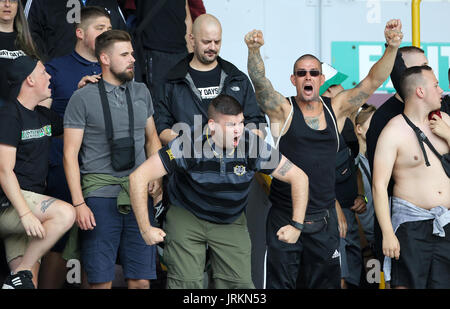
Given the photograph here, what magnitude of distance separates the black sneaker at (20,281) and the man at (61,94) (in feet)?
2.30

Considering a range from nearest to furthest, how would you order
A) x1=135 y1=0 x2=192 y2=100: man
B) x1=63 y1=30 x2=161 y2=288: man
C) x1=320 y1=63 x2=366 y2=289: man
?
x1=63 y1=30 x2=161 y2=288: man < x1=320 y1=63 x2=366 y2=289: man < x1=135 y1=0 x2=192 y2=100: man

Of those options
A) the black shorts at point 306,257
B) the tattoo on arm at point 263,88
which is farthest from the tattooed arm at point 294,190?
the tattoo on arm at point 263,88

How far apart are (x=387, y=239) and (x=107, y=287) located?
6.44 feet

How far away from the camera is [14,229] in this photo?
468 cm

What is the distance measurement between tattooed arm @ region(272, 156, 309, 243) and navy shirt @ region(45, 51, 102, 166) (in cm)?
164

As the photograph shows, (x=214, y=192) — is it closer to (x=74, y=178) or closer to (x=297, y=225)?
(x=297, y=225)

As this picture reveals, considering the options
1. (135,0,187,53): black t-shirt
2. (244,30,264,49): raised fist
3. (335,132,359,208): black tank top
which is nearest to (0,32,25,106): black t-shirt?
(135,0,187,53): black t-shirt

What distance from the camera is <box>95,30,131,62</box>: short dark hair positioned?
5000mm

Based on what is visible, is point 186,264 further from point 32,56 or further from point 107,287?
point 32,56

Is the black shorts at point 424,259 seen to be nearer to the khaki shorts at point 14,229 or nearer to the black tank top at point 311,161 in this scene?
the black tank top at point 311,161

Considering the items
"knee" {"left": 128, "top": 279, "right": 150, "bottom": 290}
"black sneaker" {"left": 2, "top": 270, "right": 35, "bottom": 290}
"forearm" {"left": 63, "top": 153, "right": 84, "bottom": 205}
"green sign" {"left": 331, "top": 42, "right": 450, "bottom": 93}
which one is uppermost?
"green sign" {"left": 331, "top": 42, "right": 450, "bottom": 93}

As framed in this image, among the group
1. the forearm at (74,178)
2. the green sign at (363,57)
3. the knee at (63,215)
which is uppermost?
the green sign at (363,57)

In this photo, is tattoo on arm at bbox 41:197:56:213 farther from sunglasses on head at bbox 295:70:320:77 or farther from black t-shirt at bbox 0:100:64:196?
sunglasses on head at bbox 295:70:320:77

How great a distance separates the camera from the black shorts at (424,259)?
195 inches
